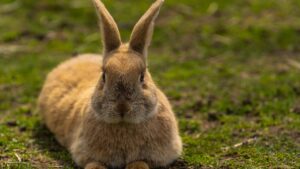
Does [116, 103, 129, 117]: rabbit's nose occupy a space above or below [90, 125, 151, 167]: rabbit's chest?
above

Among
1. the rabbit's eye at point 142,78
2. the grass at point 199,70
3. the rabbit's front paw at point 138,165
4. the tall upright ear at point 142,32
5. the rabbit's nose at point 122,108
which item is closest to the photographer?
the rabbit's nose at point 122,108

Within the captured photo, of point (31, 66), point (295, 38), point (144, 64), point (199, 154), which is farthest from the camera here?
point (295, 38)

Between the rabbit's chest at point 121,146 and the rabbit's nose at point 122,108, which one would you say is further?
the rabbit's chest at point 121,146

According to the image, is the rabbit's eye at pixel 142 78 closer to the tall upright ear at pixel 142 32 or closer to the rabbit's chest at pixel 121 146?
the tall upright ear at pixel 142 32

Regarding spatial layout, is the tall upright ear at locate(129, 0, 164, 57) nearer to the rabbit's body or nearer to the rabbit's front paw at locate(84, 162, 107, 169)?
the rabbit's body

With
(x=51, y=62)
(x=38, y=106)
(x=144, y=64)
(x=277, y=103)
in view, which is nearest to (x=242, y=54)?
(x=277, y=103)

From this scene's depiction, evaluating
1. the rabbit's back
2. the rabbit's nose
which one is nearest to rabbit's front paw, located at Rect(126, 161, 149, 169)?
the rabbit's nose

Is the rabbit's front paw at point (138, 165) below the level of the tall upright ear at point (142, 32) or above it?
below

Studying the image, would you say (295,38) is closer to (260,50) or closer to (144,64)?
(260,50)

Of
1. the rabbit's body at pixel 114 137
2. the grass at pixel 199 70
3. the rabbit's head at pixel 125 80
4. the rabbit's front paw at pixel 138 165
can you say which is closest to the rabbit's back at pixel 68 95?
the rabbit's body at pixel 114 137
